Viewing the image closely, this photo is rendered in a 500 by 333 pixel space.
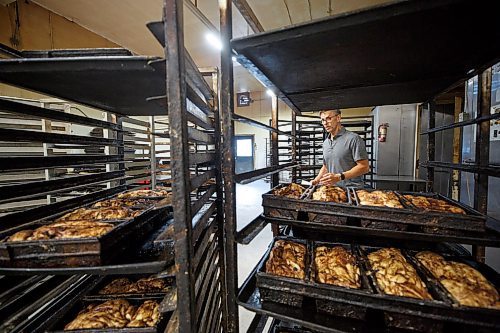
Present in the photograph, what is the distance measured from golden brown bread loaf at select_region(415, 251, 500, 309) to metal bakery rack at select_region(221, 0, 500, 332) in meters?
0.08

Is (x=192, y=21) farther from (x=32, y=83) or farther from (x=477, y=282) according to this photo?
Result: (x=477, y=282)

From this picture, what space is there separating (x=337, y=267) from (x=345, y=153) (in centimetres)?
157

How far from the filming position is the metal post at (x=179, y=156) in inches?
30.6

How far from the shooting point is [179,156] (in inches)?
31.9

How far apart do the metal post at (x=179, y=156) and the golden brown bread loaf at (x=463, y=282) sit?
0.97 m

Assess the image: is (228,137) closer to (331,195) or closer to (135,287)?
(331,195)

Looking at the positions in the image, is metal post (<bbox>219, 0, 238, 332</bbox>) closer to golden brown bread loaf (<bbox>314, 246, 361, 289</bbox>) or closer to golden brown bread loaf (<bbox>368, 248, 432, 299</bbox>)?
golden brown bread loaf (<bbox>314, 246, 361, 289</bbox>)

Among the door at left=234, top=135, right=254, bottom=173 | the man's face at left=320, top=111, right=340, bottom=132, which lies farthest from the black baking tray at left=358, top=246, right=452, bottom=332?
the door at left=234, top=135, right=254, bottom=173

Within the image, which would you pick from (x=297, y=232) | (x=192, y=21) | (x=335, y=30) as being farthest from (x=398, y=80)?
(x=192, y=21)

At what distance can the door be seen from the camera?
11242 millimetres

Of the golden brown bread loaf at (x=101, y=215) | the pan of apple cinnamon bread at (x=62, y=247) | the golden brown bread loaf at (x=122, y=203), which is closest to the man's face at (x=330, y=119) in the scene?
the golden brown bread loaf at (x=122, y=203)

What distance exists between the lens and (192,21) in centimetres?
445

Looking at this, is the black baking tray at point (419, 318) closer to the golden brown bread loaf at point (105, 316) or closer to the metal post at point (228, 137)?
the metal post at point (228, 137)

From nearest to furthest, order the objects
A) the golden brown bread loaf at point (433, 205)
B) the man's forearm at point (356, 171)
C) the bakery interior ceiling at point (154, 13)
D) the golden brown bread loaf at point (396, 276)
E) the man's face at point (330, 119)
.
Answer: the golden brown bread loaf at point (396, 276) → the golden brown bread loaf at point (433, 205) → the man's forearm at point (356, 171) → the man's face at point (330, 119) → the bakery interior ceiling at point (154, 13)
